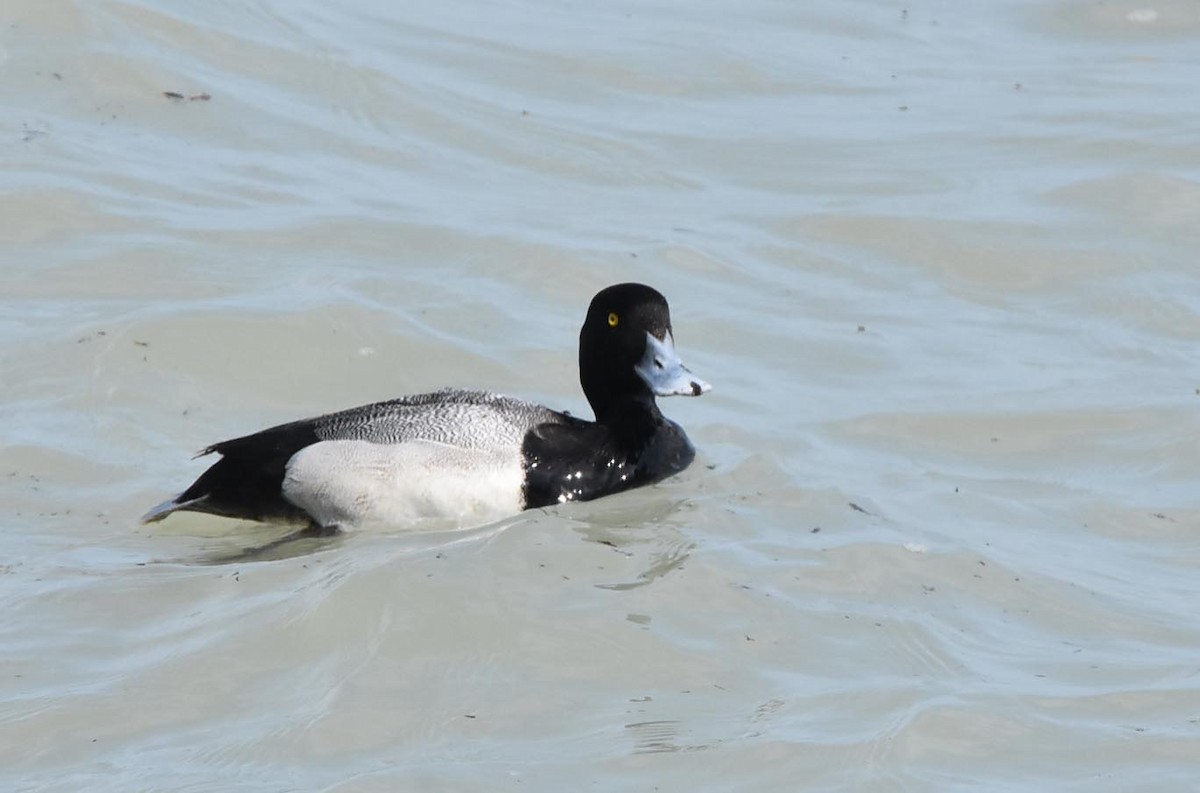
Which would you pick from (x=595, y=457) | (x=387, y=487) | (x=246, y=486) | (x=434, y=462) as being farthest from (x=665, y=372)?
(x=246, y=486)

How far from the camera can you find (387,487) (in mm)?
7719

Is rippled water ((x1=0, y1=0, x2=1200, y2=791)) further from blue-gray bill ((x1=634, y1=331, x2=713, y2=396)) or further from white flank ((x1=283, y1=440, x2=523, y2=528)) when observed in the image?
blue-gray bill ((x1=634, y1=331, x2=713, y2=396))

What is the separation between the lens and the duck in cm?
772

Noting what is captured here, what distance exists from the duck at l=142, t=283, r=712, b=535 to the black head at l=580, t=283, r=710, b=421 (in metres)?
0.03

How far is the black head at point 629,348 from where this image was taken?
28.0 feet

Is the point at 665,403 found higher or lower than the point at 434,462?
lower

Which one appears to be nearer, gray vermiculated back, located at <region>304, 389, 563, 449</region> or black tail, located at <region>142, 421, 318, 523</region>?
black tail, located at <region>142, 421, 318, 523</region>

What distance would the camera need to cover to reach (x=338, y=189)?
11633 millimetres

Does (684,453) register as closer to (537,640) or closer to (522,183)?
(537,640)

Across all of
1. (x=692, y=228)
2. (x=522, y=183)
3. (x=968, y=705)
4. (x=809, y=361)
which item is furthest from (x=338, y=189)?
(x=968, y=705)

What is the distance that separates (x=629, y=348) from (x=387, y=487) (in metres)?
1.36

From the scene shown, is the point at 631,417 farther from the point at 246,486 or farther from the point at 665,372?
the point at 246,486

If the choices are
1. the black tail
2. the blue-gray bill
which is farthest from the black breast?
the black tail

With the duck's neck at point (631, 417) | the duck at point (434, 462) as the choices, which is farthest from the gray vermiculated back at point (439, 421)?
the duck's neck at point (631, 417)
